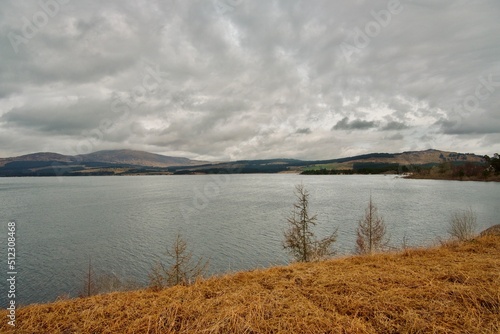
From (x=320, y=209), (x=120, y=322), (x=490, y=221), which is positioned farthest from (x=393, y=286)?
(x=320, y=209)

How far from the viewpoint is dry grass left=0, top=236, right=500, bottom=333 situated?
4.73 meters

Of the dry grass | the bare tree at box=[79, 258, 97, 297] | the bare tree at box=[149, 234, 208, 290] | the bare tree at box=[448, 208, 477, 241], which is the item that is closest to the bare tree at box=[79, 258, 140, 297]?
the bare tree at box=[79, 258, 97, 297]

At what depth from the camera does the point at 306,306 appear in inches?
212

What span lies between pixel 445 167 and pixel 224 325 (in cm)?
21280

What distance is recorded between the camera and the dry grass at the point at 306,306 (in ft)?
15.5

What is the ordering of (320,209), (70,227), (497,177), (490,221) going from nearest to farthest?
(490,221) → (70,227) → (320,209) → (497,177)

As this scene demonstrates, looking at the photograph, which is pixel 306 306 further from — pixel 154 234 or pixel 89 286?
pixel 154 234

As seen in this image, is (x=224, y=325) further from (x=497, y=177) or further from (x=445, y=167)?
(x=445, y=167)

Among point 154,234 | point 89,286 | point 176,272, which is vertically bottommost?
point 154,234

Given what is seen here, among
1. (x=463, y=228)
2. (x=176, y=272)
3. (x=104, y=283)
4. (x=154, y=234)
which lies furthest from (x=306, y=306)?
(x=154, y=234)

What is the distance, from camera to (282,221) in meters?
56.2

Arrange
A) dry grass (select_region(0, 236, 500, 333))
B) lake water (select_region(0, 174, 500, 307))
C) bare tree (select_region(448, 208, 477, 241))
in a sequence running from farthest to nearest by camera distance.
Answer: lake water (select_region(0, 174, 500, 307)) → bare tree (select_region(448, 208, 477, 241)) → dry grass (select_region(0, 236, 500, 333))

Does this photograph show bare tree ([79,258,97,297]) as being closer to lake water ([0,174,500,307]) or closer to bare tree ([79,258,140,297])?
bare tree ([79,258,140,297])

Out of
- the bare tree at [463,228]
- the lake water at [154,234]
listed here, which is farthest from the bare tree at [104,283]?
the bare tree at [463,228]
